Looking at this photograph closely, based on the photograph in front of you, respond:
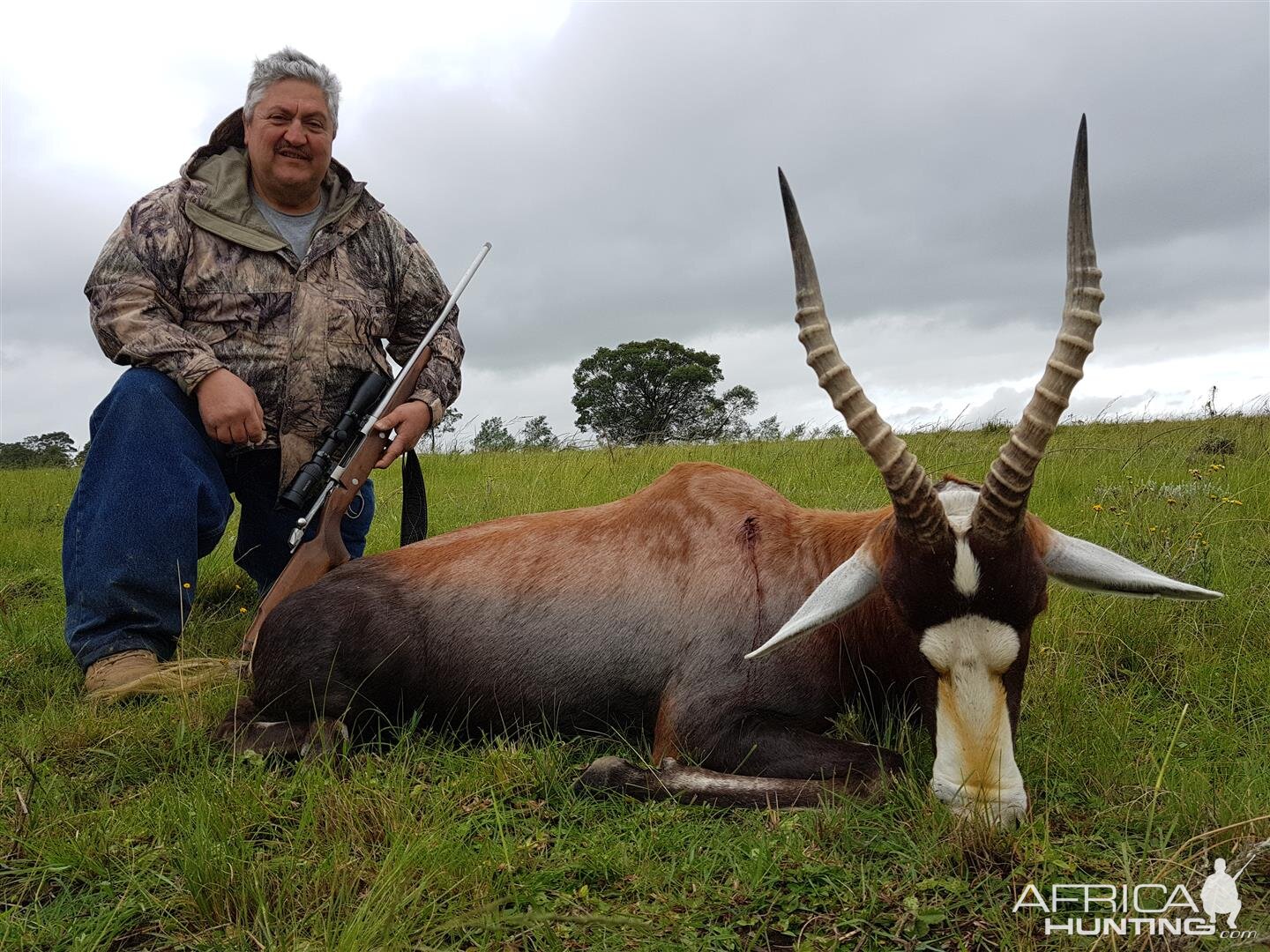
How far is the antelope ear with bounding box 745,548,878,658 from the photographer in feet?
10.4

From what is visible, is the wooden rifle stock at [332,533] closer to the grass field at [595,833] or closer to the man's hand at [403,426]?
the man's hand at [403,426]

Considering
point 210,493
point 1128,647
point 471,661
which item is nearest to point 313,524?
point 210,493

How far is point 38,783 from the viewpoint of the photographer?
3318 mm

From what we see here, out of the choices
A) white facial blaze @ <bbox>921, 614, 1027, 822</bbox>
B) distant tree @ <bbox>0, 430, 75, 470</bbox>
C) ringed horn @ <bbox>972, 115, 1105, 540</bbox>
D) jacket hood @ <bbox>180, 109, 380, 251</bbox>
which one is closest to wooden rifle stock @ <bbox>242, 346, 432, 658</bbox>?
jacket hood @ <bbox>180, 109, 380, 251</bbox>

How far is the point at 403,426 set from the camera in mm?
5383

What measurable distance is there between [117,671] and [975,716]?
3.91 metres

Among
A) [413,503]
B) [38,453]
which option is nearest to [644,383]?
[38,453]

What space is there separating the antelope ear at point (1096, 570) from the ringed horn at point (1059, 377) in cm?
41

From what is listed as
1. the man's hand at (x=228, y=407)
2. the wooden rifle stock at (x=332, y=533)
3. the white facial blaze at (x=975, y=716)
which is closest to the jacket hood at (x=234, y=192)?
the man's hand at (x=228, y=407)

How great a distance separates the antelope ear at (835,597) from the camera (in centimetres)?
316

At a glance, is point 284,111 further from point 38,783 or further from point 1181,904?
point 1181,904

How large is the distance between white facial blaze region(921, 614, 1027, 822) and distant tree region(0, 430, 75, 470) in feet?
62.0

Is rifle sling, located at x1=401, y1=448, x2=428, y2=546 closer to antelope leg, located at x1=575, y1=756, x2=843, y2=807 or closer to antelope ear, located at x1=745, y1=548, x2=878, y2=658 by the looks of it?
antelope leg, located at x1=575, y1=756, x2=843, y2=807

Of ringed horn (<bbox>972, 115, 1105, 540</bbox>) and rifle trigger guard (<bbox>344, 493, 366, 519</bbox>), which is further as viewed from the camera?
rifle trigger guard (<bbox>344, 493, 366, 519</bbox>)
